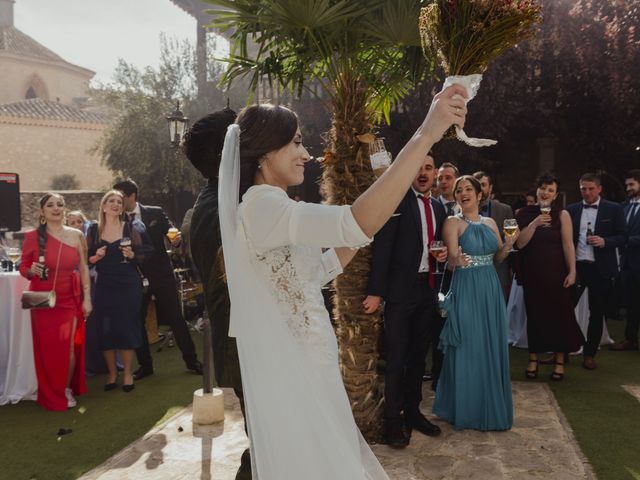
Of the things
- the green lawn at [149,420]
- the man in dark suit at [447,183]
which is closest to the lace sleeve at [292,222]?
the green lawn at [149,420]

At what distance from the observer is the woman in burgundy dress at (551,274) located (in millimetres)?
6141

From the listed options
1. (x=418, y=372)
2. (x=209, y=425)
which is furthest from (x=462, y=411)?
(x=209, y=425)

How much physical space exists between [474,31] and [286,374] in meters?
1.24

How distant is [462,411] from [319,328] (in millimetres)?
3297

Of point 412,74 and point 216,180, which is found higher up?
point 412,74

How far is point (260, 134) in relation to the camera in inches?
83.5

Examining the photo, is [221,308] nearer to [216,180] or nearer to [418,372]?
[216,180]

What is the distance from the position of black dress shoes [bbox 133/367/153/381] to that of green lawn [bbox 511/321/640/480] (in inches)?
164

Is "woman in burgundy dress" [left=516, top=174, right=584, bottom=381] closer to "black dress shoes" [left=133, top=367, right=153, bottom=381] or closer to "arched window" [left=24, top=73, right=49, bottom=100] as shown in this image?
"black dress shoes" [left=133, top=367, right=153, bottom=381]

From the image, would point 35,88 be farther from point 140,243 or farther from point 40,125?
point 140,243

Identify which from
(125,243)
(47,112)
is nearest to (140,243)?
(125,243)

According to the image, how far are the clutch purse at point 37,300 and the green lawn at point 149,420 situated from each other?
3.47 ft

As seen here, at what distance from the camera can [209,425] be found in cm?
523

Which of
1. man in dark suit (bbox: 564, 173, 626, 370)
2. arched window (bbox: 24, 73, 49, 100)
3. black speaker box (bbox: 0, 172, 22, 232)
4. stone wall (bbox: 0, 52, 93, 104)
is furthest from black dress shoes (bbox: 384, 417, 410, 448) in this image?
arched window (bbox: 24, 73, 49, 100)
